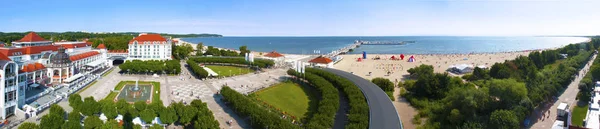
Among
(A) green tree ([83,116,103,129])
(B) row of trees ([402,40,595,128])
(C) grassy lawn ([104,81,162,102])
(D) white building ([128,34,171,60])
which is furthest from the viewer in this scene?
(D) white building ([128,34,171,60])

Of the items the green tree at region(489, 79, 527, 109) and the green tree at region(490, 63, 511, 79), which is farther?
the green tree at region(490, 63, 511, 79)

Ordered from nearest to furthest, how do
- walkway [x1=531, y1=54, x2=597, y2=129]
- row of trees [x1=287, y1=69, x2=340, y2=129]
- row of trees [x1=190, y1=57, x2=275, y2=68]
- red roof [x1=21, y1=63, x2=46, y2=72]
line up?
row of trees [x1=287, y1=69, x2=340, y2=129], walkway [x1=531, y1=54, x2=597, y2=129], red roof [x1=21, y1=63, x2=46, y2=72], row of trees [x1=190, y1=57, x2=275, y2=68]

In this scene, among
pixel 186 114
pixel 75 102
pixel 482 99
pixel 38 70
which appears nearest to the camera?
pixel 186 114

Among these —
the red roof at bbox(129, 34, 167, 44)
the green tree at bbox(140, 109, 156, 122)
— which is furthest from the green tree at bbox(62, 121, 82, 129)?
the red roof at bbox(129, 34, 167, 44)

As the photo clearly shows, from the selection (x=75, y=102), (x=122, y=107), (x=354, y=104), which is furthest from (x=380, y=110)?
(x=75, y=102)

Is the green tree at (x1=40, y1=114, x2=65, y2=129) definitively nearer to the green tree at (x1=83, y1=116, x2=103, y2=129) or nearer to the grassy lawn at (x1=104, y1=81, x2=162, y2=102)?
the green tree at (x1=83, y1=116, x2=103, y2=129)

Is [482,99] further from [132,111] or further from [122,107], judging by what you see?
[122,107]

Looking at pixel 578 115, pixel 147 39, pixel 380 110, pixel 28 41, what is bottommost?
pixel 578 115
